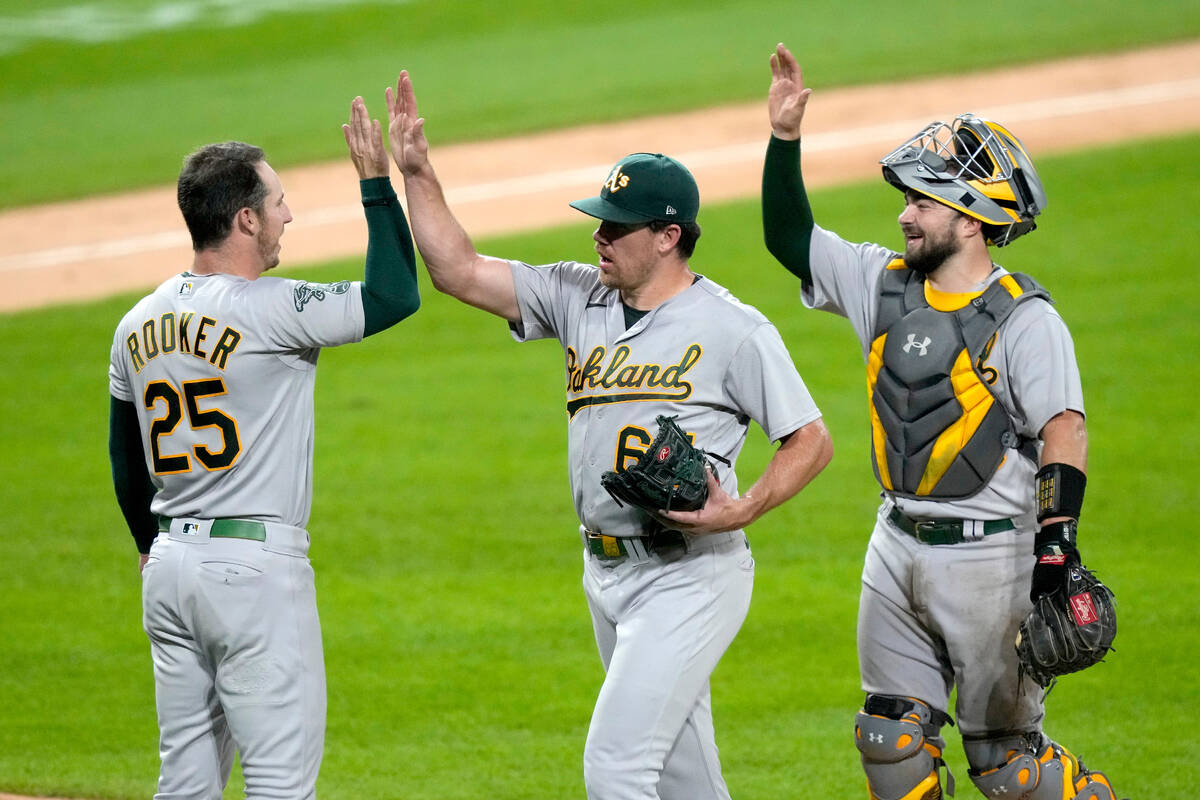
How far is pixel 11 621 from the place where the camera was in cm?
712

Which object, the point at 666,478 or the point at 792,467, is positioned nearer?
the point at 666,478

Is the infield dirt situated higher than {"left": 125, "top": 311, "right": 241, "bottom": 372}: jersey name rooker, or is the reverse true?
the infield dirt

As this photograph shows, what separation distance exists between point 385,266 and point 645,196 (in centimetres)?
76

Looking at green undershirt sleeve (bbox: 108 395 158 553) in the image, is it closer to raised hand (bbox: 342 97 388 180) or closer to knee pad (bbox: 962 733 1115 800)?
raised hand (bbox: 342 97 388 180)

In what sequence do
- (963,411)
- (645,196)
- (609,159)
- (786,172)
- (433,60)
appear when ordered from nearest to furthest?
(645,196), (963,411), (786,172), (609,159), (433,60)

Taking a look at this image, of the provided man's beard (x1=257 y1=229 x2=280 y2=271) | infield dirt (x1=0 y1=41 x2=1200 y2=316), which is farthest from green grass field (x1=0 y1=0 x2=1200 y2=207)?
man's beard (x1=257 y1=229 x2=280 y2=271)

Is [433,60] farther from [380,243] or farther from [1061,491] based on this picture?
[1061,491]

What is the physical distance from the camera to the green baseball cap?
4.16 m

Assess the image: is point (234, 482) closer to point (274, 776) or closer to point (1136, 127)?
point (274, 776)

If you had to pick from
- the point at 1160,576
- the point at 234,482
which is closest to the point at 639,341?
the point at 234,482

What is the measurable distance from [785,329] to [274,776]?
746 centimetres

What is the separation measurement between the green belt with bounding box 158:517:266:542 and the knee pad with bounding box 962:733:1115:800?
2.19m

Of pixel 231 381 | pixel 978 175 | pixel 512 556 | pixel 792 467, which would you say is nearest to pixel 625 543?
pixel 792 467

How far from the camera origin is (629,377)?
415 cm
